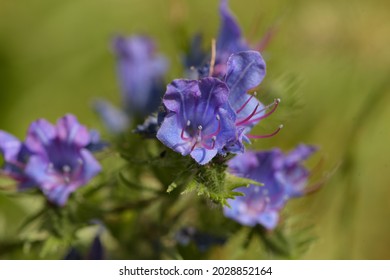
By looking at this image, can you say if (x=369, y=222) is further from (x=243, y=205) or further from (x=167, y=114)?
(x=167, y=114)

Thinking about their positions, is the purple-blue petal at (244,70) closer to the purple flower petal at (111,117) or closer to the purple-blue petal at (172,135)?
the purple-blue petal at (172,135)

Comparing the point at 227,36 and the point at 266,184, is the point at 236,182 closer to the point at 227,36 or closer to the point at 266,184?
the point at 266,184

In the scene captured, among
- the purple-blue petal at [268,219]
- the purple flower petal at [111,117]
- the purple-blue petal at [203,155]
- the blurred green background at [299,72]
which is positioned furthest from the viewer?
the blurred green background at [299,72]

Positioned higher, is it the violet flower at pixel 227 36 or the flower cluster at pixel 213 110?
the violet flower at pixel 227 36

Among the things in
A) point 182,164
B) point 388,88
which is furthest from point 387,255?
point 182,164

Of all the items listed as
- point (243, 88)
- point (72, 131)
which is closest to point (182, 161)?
point (243, 88)

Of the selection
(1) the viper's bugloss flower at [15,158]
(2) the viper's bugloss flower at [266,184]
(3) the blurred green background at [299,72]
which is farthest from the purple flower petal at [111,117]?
(2) the viper's bugloss flower at [266,184]
